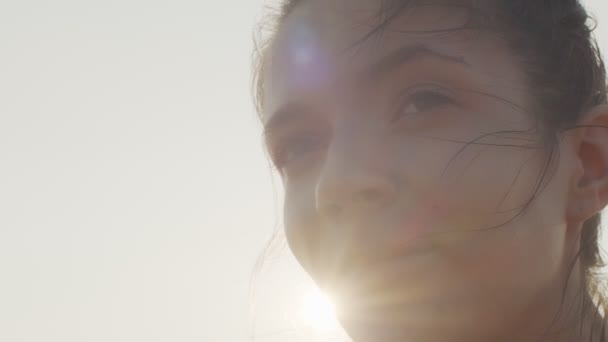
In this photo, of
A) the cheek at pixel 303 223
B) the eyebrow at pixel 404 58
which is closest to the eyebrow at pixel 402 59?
the eyebrow at pixel 404 58

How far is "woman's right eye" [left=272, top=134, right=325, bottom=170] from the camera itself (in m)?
1.47

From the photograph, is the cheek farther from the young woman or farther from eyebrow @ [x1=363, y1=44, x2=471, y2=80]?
eyebrow @ [x1=363, y1=44, x2=471, y2=80]

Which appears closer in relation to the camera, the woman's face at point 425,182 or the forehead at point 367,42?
the woman's face at point 425,182

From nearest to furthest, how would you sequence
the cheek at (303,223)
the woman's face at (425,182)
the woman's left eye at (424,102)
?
the woman's face at (425,182), the woman's left eye at (424,102), the cheek at (303,223)

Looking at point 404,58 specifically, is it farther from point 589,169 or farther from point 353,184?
point 589,169

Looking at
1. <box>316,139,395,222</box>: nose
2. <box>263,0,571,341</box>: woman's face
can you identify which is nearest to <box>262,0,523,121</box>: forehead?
<box>263,0,571,341</box>: woman's face

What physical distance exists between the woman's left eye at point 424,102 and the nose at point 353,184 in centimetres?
12

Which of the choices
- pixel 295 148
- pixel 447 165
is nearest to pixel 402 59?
pixel 447 165

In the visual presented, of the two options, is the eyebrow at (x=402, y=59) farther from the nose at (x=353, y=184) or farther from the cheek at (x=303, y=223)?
the cheek at (x=303, y=223)

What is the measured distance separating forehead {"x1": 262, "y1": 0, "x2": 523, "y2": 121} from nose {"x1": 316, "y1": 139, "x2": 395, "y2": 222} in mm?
180

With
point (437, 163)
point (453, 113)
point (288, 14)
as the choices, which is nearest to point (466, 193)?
point (437, 163)

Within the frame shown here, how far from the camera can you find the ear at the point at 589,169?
130 cm

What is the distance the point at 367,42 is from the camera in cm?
134

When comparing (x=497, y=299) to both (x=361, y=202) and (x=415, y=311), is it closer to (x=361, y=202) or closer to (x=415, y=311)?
(x=415, y=311)
